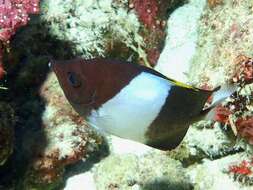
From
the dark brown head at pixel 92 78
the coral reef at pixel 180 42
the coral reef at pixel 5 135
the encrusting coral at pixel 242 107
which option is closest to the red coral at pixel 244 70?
the encrusting coral at pixel 242 107

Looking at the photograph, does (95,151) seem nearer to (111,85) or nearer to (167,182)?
(167,182)

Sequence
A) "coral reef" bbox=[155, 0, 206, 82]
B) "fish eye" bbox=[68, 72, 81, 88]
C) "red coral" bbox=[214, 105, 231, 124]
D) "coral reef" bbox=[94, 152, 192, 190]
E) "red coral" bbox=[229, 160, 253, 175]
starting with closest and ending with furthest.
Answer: "fish eye" bbox=[68, 72, 81, 88], "red coral" bbox=[214, 105, 231, 124], "red coral" bbox=[229, 160, 253, 175], "coral reef" bbox=[94, 152, 192, 190], "coral reef" bbox=[155, 0, 206, 82]

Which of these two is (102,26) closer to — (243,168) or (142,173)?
(142,173)

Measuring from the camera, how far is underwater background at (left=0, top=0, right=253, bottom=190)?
11.2 ft

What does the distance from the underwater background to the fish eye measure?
142 cm

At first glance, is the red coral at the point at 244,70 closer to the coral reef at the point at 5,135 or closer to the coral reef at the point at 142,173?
the coral reef at the point at 142,173

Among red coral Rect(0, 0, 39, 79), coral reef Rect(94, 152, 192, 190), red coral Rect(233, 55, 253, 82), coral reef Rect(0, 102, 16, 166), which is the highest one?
red coral Rect(233, 55, 253, 82)

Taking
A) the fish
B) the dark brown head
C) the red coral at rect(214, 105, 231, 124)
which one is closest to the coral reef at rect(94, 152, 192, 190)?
the red coral at rect(214, 105, 231, 124)

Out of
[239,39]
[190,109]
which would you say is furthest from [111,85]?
[239,39]

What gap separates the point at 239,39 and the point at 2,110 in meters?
2.02

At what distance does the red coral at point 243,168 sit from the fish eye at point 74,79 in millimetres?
2043

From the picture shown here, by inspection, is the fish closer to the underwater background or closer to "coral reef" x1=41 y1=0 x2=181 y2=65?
the underwater background

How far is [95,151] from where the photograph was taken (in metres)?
4.29

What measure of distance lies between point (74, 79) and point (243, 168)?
207 cm
